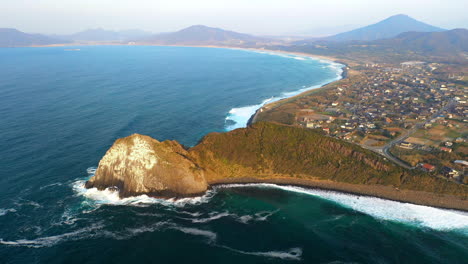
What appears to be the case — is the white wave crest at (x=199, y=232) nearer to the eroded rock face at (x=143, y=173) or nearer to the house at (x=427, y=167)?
the eroded rock face at (x=143, y=173)

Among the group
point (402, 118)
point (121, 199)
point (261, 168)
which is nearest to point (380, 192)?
point (261, 168)

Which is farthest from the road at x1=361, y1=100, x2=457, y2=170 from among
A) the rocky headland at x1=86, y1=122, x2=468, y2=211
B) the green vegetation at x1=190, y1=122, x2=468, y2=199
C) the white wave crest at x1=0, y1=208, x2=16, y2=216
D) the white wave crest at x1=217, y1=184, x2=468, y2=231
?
the white wave crest at x1=0, y1=208, x2=16, y2=216

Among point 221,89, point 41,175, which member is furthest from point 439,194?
point 221,89

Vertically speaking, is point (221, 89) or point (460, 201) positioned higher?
point (221, 89)

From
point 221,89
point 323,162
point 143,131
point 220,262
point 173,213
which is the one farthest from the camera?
point 221,89

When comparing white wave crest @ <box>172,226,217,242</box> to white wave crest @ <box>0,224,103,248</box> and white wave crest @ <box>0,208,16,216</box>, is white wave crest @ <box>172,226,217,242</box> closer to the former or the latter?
white wave crest @ <box>0,224,103,248</box>

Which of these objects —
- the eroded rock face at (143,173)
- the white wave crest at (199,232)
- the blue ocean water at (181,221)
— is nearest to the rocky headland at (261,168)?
the eroded rock face at (143,173)

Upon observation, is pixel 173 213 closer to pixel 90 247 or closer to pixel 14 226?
pixel 90 247
